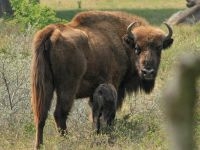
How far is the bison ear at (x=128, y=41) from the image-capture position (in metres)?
9.10

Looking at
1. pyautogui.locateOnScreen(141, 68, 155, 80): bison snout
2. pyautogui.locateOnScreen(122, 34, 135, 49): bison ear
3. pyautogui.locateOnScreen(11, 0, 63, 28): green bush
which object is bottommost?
pyautogui.locateOnScreen(11, 0, 63, 28): green bush

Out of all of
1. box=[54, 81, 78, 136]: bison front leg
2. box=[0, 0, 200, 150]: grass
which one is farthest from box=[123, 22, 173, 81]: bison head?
box=[54, 81, 78, 136]: bison front leg

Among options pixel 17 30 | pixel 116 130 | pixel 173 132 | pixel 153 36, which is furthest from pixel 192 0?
pixel 173 132

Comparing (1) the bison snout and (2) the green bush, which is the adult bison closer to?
(1) the bison snout

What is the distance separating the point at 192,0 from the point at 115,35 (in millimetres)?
14630

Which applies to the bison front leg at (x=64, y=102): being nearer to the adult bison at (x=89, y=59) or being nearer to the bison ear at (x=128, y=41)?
the adult bison at (x=89, y=59)

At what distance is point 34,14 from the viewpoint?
16.9 meters

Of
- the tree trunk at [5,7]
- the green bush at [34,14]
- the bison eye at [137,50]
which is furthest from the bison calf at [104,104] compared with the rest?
the tree trunk at [5,7]

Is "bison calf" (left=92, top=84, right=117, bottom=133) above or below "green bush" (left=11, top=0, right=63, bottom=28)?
above

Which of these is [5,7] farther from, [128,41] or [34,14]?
[128,41]

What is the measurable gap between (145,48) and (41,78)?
2179 millimetres

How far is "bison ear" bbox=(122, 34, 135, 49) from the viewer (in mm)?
9102

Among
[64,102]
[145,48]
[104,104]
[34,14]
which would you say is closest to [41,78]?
[64,102]

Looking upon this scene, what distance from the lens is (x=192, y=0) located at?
23344mm
